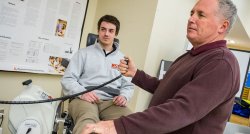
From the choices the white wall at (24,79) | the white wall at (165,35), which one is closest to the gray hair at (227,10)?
the white wall at (165,35)

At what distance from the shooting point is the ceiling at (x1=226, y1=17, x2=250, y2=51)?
449cm

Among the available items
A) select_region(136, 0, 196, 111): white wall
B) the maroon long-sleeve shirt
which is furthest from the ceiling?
the maroon long-sleeve shirt

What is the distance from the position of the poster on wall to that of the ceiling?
2.63 m

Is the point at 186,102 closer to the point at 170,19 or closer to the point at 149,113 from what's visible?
the point at 149,113

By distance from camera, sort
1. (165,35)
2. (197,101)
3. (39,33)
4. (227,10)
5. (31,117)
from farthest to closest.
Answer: (165,35) < (39,33) < (31,117) < (227,10) < (197,101)

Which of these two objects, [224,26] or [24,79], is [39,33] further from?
[224,26]

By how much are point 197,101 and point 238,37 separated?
508 centimetres

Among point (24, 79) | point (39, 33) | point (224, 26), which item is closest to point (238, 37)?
point (39, 33)

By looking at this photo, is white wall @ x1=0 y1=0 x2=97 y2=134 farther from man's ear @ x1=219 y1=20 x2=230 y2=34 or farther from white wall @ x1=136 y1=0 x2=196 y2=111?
man's ear @ x1=219 y1=20 x2=230 y2=34

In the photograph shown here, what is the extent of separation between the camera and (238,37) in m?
5.45

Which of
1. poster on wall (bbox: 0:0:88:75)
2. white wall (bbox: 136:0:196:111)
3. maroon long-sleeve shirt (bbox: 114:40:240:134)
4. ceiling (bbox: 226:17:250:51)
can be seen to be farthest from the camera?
ceiling (bbox: 226:17:250:51)

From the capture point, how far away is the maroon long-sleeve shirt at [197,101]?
86 centimetres

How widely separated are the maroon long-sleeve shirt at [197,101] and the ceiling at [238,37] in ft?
11.1

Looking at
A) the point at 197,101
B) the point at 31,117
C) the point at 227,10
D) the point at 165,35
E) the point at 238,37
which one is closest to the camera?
the point at 197,101
